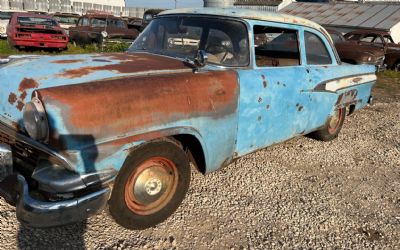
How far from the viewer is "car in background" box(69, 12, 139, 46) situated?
13.7 m

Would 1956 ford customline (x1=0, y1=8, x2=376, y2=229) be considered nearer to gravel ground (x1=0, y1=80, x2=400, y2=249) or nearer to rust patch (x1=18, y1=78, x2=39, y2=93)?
rust patch (x1=18, y1=78, x2=39, y2=93)

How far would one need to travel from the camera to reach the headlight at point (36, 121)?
91.7 inches

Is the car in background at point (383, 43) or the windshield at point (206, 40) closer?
the windshield at point (206, 40)

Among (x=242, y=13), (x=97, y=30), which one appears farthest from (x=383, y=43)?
(x=242, y=13)

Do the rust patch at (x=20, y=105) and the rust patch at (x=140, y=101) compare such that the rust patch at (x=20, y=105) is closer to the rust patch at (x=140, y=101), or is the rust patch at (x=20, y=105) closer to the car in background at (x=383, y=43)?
the rust patch at (x=140, y=101)

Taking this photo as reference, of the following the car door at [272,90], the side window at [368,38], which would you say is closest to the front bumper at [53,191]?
the car door at [272,90]

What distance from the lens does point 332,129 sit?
5.41 meters

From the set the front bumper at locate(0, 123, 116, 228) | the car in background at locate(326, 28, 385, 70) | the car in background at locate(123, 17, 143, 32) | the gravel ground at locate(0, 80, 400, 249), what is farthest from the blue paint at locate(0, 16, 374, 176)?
the car in background at locate(123, 17, 143, 32)

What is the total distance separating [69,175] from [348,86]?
389 centimetres

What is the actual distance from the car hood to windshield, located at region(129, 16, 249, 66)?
0.31 metres

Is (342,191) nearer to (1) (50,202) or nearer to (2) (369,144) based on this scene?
(2) (369,144)

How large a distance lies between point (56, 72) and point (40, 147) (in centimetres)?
70

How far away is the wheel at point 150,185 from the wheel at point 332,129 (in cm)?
276

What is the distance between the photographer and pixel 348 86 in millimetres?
4926
